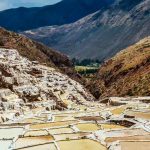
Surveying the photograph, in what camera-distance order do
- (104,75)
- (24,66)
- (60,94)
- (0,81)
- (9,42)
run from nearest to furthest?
(0,81), (60,94), (24,66), (9,42), (104,75)

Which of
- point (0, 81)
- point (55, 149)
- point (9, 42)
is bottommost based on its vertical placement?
point (55, 149)

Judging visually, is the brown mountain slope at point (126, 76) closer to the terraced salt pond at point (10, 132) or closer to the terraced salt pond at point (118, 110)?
the terraced salt pond at point (118, 110)

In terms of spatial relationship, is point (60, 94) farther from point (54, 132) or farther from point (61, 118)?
point (54, 132)

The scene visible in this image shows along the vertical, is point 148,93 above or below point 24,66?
below

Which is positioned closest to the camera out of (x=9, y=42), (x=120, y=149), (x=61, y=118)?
(x=120, y=149)

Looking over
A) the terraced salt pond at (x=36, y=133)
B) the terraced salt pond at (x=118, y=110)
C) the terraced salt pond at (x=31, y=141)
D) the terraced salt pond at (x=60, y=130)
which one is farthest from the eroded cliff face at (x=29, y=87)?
the terraced salt pond at (x=31, y=141)

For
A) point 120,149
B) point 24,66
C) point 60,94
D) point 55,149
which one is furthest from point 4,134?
point 24,66
